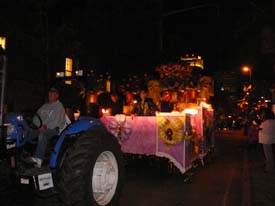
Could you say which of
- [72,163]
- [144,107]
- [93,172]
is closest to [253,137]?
[144,107]

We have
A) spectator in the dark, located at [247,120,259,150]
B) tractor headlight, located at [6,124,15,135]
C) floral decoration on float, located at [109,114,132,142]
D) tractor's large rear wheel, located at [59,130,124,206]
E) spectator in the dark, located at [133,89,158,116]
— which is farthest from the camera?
spectator in the dark, located at [247,120,259,150]

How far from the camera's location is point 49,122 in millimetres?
5742

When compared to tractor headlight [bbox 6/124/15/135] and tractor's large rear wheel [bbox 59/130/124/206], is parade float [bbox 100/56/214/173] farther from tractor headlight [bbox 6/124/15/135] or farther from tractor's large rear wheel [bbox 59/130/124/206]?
tractor headlight [bbox 6/124/15/135]

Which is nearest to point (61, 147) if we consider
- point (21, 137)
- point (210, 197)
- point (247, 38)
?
point (21, 137)

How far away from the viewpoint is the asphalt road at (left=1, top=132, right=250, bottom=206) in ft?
23.6

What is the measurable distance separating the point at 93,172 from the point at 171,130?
4.10m

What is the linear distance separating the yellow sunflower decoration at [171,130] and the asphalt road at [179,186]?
0.79 meters

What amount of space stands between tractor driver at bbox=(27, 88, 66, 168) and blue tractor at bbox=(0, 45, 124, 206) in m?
0.12

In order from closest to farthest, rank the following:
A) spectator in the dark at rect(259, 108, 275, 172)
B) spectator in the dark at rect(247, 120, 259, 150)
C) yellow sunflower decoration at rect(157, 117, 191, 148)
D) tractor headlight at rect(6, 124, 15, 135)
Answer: tractor headlight at rect(6, 124, 15, 135) → yellow sunflower decoration at rect(157, 117, 191, 148) → spectator in the dark at rect(259, 108, 275, 172) → spectator in the dark at rect(247, 120, 259, 150)

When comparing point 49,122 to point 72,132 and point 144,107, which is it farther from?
point 144,107

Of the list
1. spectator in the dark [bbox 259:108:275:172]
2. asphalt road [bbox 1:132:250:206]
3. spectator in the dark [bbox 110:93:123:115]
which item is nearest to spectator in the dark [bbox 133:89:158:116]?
spectator in the dark [bbox 110:93:123:115]

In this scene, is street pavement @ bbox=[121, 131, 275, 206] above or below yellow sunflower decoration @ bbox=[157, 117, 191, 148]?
below

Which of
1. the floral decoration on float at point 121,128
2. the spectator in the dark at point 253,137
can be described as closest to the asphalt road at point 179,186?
the floral decoration on float at point 121,128

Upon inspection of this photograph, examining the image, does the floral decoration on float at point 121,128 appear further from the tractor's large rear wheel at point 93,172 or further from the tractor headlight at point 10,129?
the tractor headlight at point 10,129
